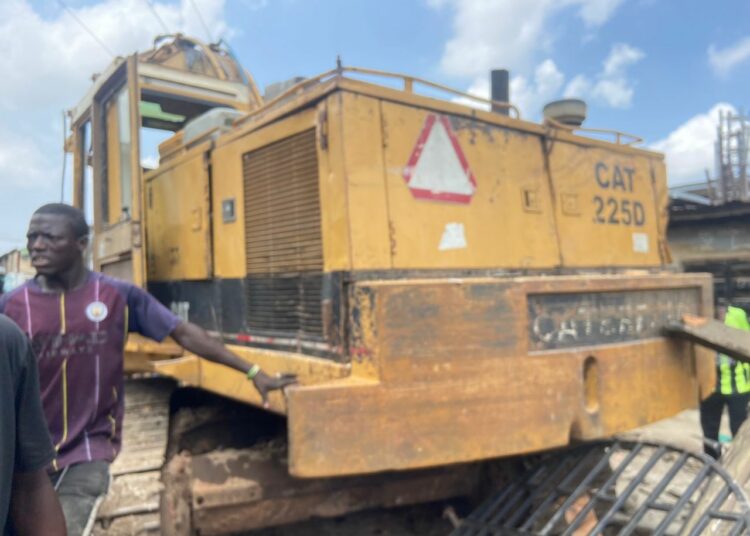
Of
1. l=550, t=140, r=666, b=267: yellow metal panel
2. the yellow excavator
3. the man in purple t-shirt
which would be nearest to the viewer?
the man in purple t-shirt

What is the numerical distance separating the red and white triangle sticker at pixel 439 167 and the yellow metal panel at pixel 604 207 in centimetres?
73

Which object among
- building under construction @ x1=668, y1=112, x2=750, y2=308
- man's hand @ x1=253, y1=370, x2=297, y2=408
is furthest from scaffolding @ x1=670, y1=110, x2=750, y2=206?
man's hand @ x1=253, y1=370, x2=297, y2=408

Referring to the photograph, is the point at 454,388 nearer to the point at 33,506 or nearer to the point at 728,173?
the point at 33,506

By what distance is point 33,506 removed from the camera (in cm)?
144

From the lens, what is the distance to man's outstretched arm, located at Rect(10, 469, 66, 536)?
55.8 inches

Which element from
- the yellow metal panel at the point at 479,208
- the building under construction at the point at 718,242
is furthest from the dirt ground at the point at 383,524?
the building under construction at the point at 718,242

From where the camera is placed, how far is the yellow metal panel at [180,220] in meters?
3.70

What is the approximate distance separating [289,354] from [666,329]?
6.26ft

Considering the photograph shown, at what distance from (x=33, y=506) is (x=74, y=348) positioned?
976mm

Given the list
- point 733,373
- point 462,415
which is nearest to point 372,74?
point 462,415

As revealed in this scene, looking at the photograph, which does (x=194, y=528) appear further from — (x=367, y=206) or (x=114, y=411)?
(x=367, y=206)

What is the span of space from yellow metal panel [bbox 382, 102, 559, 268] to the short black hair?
1.21 meters

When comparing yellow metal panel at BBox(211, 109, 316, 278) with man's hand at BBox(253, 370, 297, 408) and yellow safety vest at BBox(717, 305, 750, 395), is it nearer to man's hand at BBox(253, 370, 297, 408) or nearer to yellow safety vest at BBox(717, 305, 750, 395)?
man's hand at BBox(253, 370, 297, 408)

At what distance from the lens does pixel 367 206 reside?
2.70 metres
